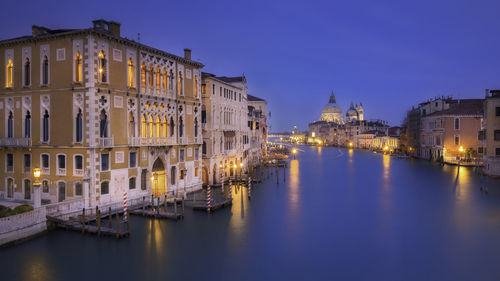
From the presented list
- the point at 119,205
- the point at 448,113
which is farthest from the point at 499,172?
the point at 119,205

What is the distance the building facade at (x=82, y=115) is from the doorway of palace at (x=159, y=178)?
0.09m

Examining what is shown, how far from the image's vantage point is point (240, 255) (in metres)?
15.2

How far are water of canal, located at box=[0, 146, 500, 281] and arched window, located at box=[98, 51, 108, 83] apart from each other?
23.5 feet

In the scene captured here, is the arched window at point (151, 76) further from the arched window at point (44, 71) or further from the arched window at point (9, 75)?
the arched window at point (9, 75)

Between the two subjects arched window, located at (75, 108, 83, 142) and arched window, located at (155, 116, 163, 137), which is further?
arched window, located at (155, 116, 163, 137)

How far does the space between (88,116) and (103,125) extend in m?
0.91

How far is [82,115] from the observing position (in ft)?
61.1

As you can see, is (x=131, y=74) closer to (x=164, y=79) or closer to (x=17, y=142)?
(x=164, y=79)

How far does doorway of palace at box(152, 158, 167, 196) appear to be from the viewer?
76.2 feet

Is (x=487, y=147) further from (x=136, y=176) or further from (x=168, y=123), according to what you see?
(x=136, y=176)

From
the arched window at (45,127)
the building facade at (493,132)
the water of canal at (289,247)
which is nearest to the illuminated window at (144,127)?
the arched window at (45,127)

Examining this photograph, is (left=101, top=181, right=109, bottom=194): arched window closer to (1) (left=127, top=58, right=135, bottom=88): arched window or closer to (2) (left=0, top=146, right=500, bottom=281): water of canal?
(2) (left=0, top=146, right=500, bottom=281): water of canal

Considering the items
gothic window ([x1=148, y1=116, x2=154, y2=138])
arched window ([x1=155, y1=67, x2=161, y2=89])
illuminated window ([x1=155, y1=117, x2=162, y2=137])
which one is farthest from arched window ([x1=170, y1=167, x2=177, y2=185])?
arched window ([x1=155, y1=67, x2=161, y2=89])

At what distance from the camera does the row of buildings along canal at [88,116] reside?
61.1 ft
